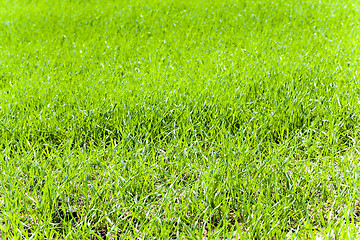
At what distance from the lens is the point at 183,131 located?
115 inches

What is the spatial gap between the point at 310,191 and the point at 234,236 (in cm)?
61

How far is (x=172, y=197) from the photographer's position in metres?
2.11

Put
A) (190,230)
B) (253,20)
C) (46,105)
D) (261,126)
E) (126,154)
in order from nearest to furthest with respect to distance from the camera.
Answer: (190,230) < (126,154) < (261,126) < (46,105) < (253,20)

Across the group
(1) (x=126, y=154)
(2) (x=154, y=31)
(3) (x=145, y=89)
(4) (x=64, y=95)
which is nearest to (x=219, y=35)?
(2) (x=154, y=31)

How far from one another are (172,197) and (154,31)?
433cm

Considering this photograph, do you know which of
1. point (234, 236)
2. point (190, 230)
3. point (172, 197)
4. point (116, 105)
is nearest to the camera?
point (190, 230)

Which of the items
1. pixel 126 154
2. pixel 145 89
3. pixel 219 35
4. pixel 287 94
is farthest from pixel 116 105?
pixel 219 35

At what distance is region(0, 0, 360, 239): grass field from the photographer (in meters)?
2.02

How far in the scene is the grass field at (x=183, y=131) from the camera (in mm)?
2016

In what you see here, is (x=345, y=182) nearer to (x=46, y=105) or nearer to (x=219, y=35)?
(x=46, y=105)

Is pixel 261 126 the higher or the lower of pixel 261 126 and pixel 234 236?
the higher

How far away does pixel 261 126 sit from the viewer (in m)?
2.81

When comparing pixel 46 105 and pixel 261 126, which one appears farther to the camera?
pixel 46 105

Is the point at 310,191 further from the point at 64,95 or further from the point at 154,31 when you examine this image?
the point at 154,31
